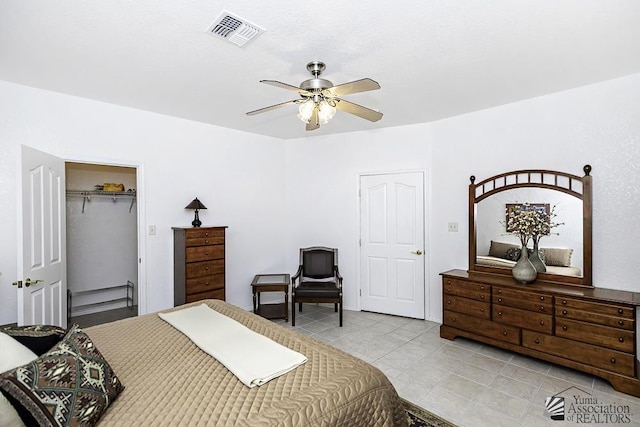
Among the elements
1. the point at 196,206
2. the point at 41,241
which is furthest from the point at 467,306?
the point at 41,241

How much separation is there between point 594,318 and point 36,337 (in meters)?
3.77

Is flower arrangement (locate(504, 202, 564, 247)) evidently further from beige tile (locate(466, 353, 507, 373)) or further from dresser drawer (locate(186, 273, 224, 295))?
dresser drawer (locate(186, 273, 224, 295))

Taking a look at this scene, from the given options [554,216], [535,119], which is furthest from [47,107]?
[554,216]

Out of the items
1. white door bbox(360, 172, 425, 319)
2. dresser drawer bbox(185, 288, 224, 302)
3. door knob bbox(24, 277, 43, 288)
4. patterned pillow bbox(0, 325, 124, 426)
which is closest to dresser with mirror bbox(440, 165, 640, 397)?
white door bbox(360, 172, 425, 319)

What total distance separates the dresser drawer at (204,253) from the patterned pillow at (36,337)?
1.92 meters

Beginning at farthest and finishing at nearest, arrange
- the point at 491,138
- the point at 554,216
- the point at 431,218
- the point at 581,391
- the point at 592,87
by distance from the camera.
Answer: the point at 431,218 < the point at 491,138 < the point at 554,216 < the point at 592,87 < the point at 581,391

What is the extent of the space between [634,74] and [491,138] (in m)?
1.20

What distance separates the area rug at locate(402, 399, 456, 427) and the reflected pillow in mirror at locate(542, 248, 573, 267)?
1974 millimetres

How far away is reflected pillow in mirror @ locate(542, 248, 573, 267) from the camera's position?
3.02 metres

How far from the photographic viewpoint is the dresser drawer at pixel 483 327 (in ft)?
9.89

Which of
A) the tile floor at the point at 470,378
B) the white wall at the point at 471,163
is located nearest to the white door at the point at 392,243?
the white wall at the point at 471,163

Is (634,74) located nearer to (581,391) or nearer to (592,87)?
(592,87)

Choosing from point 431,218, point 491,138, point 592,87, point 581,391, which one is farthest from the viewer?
point 431,218

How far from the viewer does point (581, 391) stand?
2.48 meters
